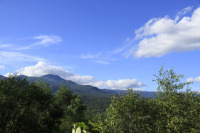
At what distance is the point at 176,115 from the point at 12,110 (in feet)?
107

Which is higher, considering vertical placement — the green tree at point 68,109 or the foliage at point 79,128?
the foliage at point 79,128

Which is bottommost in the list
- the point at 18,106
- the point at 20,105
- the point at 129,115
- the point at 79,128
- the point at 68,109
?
the point at 68,109

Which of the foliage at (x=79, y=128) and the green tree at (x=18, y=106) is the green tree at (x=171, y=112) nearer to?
the foliage at (x=79, y=128)

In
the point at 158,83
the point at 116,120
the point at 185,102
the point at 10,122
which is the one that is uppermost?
the point at 158,83

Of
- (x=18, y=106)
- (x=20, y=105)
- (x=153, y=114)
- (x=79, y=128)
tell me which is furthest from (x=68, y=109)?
(x=79, y=128)

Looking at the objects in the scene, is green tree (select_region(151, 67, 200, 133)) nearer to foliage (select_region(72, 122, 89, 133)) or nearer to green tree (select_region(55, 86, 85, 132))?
foliage (select_region(72, 122, 89, 133))

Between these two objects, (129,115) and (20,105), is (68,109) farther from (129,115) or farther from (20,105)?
(129,115)

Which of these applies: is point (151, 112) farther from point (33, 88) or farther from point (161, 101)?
point (33, 88)

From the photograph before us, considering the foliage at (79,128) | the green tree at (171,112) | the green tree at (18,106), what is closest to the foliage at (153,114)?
the green tree at (171,112)

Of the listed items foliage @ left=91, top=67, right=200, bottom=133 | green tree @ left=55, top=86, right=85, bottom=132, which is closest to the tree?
foliage @ left=91, top=67, right=200, bottom=133

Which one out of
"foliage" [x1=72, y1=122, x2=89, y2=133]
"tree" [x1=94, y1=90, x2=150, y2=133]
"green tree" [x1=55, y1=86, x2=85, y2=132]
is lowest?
"green tree" [x1=55, y1=86, x2=85, y2=132]

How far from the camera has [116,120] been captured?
59.5ft

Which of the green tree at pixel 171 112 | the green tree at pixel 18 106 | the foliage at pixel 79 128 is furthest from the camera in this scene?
the green tree at pixel 18 106

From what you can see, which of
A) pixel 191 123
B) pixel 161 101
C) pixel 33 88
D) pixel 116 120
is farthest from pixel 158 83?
pixel 33 88
